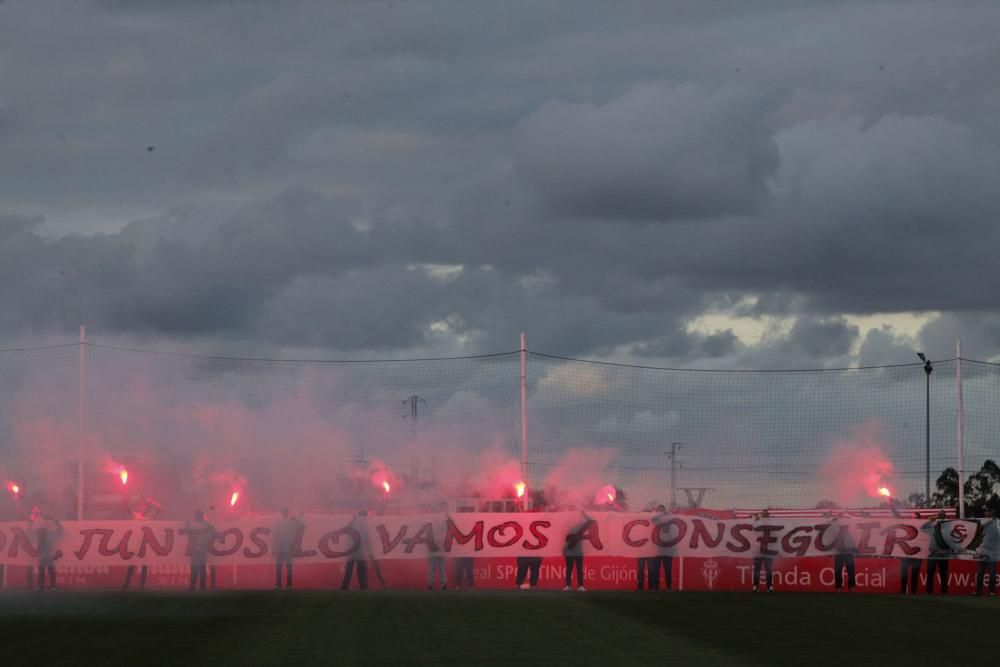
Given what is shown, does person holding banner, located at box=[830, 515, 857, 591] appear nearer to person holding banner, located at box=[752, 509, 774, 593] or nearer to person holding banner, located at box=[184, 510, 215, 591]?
person holding banner, located at box=[752, 509, 774, 593]

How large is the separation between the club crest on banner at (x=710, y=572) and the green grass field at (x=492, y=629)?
4.30 m

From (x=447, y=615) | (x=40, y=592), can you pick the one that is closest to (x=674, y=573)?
(x=447, y=615)

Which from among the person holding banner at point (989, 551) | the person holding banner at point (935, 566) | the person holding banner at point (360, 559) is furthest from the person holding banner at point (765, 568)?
the person holding banner at point (360, 559)

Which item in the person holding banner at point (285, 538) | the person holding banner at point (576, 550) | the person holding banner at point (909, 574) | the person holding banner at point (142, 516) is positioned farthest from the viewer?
the person holding banner at point (142, 516)

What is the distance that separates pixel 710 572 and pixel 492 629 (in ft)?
43.0

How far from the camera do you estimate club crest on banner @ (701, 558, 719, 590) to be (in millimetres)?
29703

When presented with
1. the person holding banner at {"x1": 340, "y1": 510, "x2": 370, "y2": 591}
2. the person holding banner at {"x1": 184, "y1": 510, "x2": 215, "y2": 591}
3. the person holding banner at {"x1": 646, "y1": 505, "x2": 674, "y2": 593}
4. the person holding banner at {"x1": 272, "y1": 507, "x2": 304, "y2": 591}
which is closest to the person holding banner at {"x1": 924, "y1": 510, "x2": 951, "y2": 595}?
the person holding banner at {"x1": 646, "y1": 505, "x2": 674, "y2": 593}

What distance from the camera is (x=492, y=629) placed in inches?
693

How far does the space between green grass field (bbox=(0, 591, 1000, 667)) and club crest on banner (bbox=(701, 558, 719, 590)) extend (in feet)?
14.1

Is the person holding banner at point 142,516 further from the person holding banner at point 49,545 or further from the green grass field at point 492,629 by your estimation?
the green grass field at point 492,629

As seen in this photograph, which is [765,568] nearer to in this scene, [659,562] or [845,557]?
[845,557]

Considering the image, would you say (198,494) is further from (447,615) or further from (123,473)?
(447,615)

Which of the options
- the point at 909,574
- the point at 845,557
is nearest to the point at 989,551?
the point at 909,574

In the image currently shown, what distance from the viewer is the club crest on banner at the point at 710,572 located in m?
29.7
